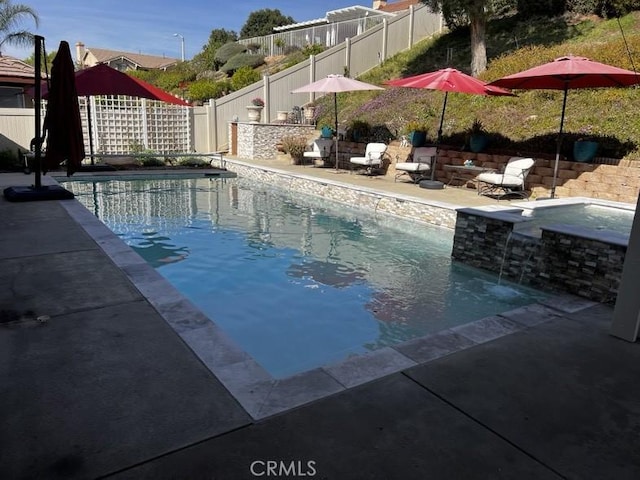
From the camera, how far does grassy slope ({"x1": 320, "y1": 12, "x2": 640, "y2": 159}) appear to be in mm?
10141

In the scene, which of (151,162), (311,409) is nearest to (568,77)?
(311,409)

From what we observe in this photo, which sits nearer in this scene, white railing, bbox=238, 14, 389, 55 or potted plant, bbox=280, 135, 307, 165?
potted plant, bbox=280, 135, 307, 165

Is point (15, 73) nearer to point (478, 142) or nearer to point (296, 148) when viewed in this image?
point (296, 148)

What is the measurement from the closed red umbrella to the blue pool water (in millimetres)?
1340

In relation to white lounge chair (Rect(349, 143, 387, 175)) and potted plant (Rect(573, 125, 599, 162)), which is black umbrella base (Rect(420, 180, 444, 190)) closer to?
white lounge chair (Rect(349, 143, 387, 175))

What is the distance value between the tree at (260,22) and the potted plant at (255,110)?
32082 millimetres

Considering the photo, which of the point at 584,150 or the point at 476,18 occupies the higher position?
the point at 476,18

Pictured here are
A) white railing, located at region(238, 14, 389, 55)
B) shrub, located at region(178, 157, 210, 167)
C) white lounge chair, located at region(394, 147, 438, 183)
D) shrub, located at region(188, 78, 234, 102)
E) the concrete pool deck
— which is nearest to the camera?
the concrete pool deck

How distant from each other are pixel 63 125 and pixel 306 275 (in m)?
4.35

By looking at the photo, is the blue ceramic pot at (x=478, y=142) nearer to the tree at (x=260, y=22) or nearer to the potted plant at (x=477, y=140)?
the potted plant at (x=477, y=140)

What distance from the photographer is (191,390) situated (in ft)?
8.68

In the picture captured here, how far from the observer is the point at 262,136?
15547 mm

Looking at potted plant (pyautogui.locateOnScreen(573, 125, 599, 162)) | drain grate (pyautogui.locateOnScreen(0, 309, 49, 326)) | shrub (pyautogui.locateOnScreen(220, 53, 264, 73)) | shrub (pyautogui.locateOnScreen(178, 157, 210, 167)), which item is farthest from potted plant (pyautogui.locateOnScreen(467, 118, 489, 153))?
shrub (pyautogui.locateOnScreen(220, 53, 264, 73))

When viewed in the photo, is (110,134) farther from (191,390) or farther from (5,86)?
(191,390)
